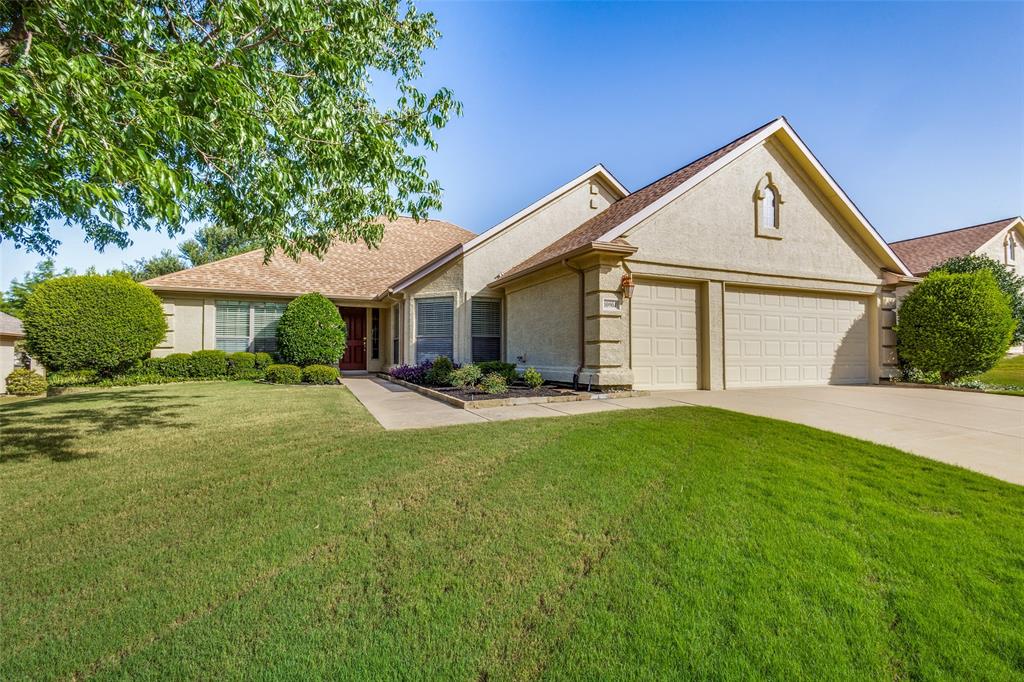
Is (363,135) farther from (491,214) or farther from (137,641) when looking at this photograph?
(491,214)

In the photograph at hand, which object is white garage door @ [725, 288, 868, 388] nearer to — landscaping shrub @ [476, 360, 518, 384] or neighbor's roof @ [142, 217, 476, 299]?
landscaping shrub @ [476, 360, 518, 384]

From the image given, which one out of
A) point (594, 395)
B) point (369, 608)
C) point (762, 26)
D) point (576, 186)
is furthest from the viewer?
point (576, 186)

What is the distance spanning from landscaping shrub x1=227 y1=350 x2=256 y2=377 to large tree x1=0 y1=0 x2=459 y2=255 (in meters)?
8.18

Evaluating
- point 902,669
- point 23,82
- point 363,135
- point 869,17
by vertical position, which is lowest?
point 902,669

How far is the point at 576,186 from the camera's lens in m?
14.4

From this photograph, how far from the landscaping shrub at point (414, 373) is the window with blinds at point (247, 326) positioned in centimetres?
576

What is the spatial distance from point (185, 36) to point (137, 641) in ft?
22.7

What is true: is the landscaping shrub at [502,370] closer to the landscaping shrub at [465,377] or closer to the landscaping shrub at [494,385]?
the landscaping shrub at [465,377]

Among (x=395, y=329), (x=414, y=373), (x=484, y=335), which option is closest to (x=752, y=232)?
(x=484, y=335)

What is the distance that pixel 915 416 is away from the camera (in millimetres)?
6676

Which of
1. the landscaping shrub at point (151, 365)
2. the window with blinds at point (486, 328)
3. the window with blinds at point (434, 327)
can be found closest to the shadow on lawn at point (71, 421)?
the landscaping shrub at point (151, 365)

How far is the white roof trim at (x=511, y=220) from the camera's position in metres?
13.0

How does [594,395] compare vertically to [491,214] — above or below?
below

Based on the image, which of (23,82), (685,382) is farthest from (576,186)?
(23,82)
